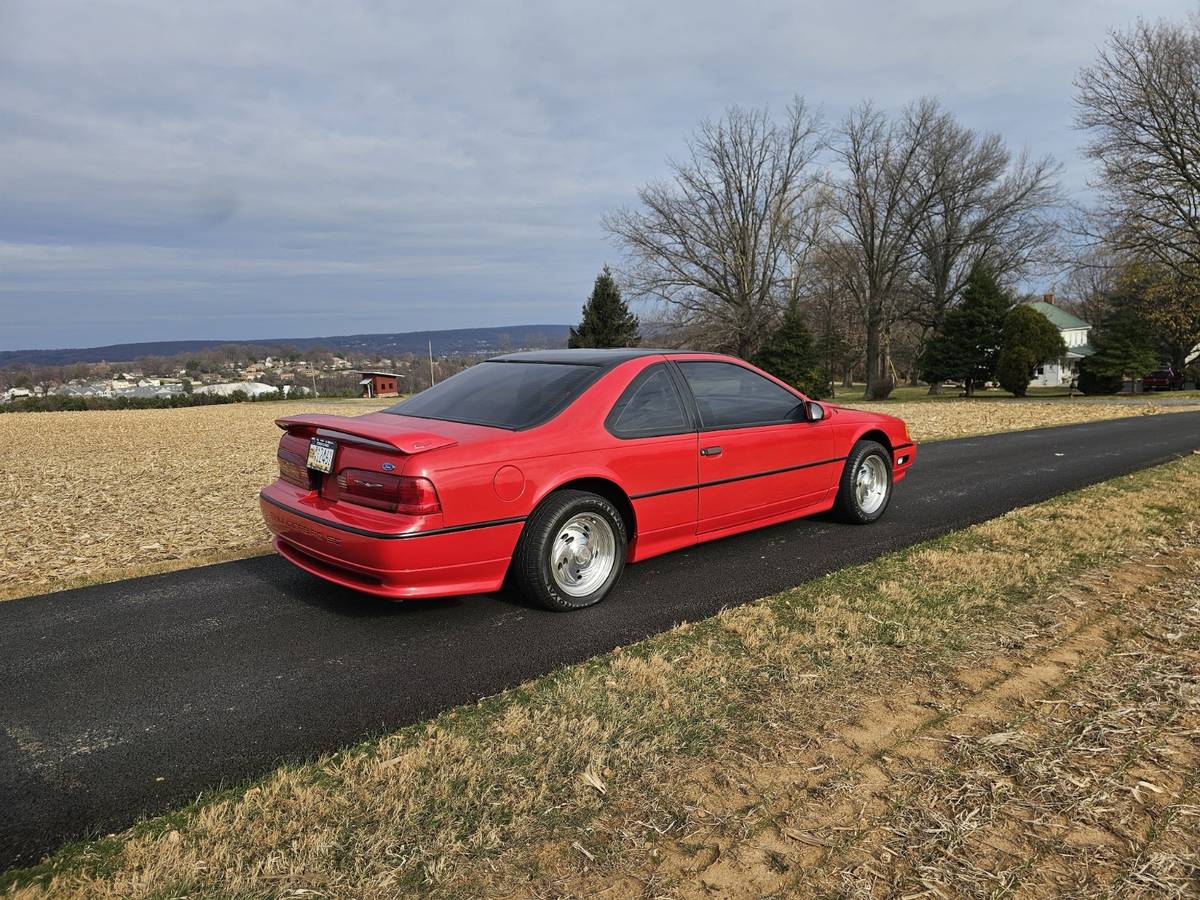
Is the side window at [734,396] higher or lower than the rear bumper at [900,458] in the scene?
higher

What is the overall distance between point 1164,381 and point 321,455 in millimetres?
54268

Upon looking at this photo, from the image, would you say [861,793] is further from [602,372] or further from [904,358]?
[904,358]

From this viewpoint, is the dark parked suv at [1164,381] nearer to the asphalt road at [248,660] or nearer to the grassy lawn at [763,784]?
the asphalt road at [248,660]

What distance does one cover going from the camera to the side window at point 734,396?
191 inches

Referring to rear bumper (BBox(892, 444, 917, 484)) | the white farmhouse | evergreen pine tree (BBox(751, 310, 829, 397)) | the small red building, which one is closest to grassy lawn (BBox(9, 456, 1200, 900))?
rear bumper (BBox(892, 444, 917, 484))

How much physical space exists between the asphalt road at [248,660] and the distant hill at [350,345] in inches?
2888

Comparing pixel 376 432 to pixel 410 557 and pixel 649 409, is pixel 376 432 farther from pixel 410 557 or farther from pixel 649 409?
pixel 649 409

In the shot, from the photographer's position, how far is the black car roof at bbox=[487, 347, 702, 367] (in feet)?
15.5

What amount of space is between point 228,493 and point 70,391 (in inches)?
2239

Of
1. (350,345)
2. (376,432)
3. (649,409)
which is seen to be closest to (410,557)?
(376,432)

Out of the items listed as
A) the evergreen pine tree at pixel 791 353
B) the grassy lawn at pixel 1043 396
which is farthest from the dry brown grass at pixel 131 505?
the evergreen pine tree at pixel 791 353

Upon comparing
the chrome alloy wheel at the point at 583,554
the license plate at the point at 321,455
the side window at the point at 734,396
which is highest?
the side window at the point at 734,396

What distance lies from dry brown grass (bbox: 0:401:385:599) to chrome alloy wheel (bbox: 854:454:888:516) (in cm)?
488

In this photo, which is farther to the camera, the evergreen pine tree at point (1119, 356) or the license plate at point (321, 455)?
the evergreen pine tree at point (1119, 356)
